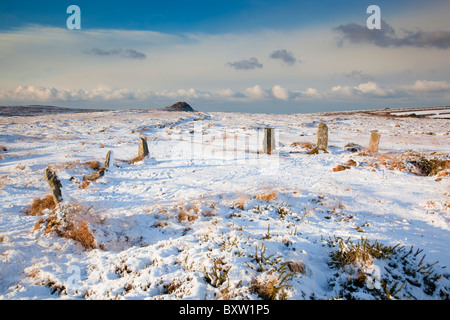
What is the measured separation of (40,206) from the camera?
295 inches

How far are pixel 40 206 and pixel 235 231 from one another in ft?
22.0

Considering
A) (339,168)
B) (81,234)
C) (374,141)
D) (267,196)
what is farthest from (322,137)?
(81,234)

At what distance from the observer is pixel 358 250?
3906mm

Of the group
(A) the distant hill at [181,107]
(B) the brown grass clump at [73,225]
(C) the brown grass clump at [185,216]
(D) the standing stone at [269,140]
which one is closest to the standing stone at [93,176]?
(B) the brown grass clump at [73,225]

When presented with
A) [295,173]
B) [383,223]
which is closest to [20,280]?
[383,223]

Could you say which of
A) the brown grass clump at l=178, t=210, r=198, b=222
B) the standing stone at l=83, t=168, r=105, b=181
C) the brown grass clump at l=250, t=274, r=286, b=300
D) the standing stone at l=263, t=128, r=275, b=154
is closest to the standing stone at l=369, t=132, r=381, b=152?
the standing stone at l=263, t=128, r=275, b=154

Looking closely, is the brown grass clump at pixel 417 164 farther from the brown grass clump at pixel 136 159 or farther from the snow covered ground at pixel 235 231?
the brown grass clump at pixel 136 159

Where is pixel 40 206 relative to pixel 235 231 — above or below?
below

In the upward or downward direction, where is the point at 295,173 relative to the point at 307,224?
upward

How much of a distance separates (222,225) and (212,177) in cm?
422

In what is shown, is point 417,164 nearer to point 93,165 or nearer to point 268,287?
point 268,287

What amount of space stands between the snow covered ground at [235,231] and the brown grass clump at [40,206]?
0.26m
